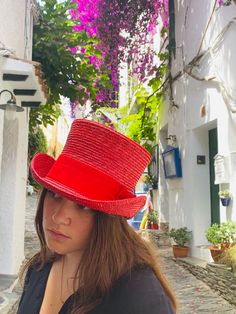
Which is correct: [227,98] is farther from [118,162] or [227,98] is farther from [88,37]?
[118,162]

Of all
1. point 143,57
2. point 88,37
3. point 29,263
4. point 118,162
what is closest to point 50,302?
point 29,263

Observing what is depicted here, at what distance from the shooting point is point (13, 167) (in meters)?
6.52

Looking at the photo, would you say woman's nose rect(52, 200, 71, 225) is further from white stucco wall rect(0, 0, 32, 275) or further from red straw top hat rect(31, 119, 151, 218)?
white stucco wall rect(0, 0, 32, 275)

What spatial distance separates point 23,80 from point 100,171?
14.8ft

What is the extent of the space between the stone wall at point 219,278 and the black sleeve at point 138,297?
400 centimetres

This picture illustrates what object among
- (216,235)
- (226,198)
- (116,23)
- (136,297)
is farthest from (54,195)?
(116,23)

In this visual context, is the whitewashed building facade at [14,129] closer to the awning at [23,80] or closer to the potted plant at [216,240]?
the awning at [23,80]

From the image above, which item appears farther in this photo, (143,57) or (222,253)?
Answer: (143,57)

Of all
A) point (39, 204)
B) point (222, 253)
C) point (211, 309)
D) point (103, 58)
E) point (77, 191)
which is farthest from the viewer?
point (103, 58)

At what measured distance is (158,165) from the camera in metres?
11.2

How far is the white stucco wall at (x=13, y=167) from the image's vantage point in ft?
20.4

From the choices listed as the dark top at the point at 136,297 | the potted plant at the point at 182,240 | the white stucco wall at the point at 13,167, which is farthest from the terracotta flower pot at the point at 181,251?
the dark top at the point at 136,297

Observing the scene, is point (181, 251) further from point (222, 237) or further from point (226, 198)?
point (222, 237)

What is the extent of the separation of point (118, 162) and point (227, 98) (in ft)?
Result: 17.1
